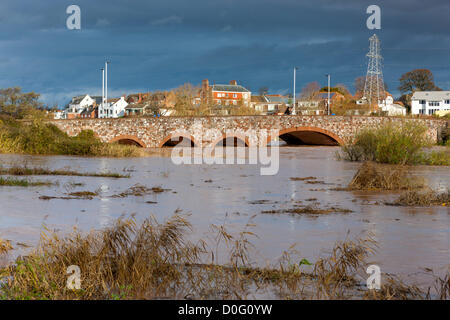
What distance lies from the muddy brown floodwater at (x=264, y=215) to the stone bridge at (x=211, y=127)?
2692 cm

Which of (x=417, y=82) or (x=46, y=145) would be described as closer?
(x=46, y=145)

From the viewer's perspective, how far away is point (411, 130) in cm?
2492

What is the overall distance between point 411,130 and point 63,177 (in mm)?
15067

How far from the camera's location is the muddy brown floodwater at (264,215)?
7.64 m

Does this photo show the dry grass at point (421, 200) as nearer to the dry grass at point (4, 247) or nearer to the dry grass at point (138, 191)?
the dry grass at point (138, 191)

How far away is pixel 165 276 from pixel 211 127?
4186cm

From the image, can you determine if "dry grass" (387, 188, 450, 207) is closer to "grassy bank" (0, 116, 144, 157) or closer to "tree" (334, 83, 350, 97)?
"grassy bank" (0, 116, 144, 157)

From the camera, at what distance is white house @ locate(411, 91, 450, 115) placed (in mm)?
113938

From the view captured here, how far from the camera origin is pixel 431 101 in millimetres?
113938

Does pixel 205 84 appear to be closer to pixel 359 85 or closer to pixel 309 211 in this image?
pixel 359 85

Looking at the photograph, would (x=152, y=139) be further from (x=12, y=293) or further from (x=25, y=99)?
(x=12, y=293)

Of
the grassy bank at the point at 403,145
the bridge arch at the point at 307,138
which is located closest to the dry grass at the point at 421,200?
the grassy bank at the point at 403,145

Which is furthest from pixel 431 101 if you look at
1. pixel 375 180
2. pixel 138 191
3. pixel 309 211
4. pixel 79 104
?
pixel 309 211

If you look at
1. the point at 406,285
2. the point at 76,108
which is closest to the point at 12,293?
the point at 406,285
